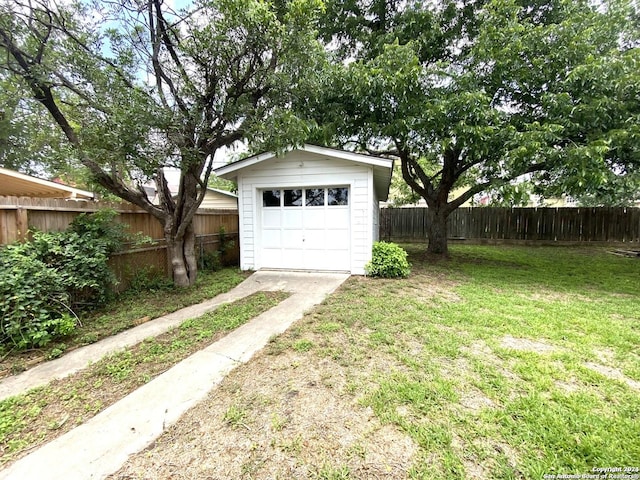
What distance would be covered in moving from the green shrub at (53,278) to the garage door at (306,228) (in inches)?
135

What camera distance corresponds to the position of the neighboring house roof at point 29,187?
565 cm

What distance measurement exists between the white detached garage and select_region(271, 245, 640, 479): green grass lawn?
168cm

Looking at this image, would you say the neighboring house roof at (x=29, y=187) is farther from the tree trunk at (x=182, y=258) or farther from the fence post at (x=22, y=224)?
the tree trunk at (x=182, y=258)

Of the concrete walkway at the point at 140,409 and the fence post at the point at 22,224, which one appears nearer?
the concrete walkway at the point at 140,409

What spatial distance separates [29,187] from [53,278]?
5.06 m

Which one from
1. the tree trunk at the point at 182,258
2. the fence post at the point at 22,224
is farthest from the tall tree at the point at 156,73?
the fence post at the point at 22,224

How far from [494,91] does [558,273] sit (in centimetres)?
495

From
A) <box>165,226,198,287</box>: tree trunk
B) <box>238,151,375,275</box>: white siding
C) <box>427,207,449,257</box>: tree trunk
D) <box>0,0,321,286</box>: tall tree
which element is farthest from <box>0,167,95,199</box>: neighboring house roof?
<box>427,207,449,257</box>: tree trunk

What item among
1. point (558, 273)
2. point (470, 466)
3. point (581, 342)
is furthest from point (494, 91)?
point (470, 466)

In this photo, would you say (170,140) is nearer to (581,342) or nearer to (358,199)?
(358,199)

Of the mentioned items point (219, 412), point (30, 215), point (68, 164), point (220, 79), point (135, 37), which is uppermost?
point (135, 37)

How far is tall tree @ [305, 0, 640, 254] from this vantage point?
5.79 metres

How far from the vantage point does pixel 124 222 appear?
5230mm

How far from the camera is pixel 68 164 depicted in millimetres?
4977
